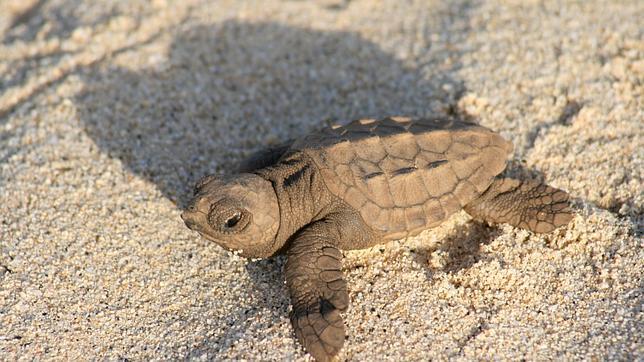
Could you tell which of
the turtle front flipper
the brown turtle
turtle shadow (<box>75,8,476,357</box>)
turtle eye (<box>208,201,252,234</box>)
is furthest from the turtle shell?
turtle shadow (<box>75,8,476,357</box>)

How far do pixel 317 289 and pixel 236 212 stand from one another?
0.60 m

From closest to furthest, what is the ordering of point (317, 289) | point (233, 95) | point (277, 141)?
point (317, 289)
point (277, 141)
point (233, 95)

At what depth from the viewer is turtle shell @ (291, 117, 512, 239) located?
3271 mm

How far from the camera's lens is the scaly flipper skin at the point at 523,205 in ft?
11.3

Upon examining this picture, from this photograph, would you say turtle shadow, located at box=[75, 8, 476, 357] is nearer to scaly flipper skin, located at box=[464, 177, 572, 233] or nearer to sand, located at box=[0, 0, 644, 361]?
sand, located at box=[0, 0, 644, 361]

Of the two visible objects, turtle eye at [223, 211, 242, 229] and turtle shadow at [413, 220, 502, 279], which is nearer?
turtle eye at [223, 211, 242, 229]

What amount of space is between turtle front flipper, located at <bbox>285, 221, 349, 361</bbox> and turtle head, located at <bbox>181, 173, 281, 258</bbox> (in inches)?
8.2

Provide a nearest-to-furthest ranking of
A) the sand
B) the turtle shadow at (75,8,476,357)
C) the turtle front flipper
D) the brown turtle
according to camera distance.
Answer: the turtle front flipper
the sand
the brown turtle
the turtle shadow at (75,8,476,357)

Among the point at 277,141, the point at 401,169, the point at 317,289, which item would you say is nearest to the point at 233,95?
the point at 277,141

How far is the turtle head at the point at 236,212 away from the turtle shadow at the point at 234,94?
0.74 metres

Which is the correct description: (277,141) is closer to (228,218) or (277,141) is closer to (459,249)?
(228,218)

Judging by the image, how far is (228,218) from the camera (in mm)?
3170

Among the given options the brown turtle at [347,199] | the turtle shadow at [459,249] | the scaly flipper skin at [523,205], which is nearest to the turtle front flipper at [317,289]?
the brown turtle at [347,199]

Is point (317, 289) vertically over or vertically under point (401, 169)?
under
